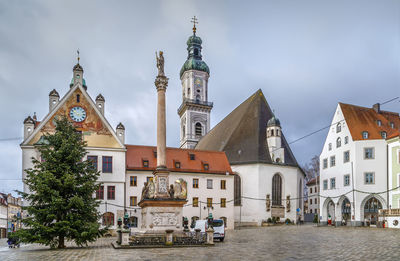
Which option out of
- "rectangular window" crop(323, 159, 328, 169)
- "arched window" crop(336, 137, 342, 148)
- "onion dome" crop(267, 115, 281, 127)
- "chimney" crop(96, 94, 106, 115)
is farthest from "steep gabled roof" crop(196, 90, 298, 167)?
"chimney" crop(96, 94, 106, 115)

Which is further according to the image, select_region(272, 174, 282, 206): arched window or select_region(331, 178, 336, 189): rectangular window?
select_region(272, 174, 282, 206): arched window

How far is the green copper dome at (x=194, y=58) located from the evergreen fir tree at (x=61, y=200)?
59.2m

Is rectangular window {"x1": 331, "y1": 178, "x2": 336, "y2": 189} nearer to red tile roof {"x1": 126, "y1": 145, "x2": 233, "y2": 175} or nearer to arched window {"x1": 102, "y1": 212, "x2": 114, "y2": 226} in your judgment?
red tile roof {"x1": 126, "y1": 145, "x2": 233, "y2": 175}

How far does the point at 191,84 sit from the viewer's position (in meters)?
78.9

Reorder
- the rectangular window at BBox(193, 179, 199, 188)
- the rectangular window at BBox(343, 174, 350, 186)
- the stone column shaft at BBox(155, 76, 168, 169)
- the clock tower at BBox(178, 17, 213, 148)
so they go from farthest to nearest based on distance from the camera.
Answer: the clock tower at BBox(178, 17, 213, 148)
the rectangular window at BBox(193, 179, 199, 188)
the rectangular window at BBox(343, 174, 350, 186)
the stone column shaft at BBox(155, 76, 168, 169)

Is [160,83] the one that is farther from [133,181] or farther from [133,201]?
[133,201]

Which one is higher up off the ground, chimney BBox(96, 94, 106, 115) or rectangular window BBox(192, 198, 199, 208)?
chimney BBox(96, 94, 106, 115)

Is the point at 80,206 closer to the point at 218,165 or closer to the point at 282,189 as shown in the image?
the point at 218,165

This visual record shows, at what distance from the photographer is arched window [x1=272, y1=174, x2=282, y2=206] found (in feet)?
154

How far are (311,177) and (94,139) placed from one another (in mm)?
47619

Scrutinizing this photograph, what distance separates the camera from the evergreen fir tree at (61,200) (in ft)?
63.9

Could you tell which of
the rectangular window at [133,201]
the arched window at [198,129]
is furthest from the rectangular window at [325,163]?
the arched window at [198,129]

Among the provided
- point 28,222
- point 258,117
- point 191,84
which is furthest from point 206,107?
point 28,222

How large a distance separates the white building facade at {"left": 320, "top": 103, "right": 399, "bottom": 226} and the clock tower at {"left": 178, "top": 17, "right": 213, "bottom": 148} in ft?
117
